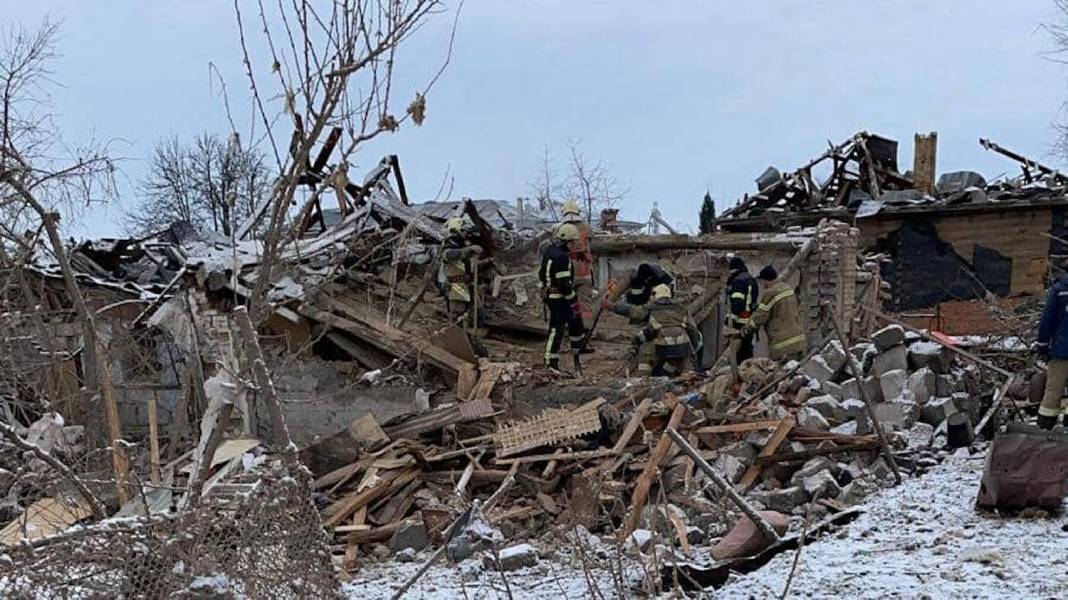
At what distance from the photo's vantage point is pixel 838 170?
20312 millimetres

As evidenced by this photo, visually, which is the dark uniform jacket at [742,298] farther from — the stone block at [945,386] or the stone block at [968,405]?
the stone block at [968,405]

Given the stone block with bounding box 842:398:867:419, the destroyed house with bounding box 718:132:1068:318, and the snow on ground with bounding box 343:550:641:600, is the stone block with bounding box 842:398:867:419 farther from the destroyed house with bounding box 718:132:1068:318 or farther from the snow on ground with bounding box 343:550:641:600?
the destroyed house with bounding box 718:132:1068:318

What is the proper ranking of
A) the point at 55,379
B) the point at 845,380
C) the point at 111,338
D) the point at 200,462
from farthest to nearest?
the point at 111,338, the point at 55,379, the point at 845,380, the point at 200,462

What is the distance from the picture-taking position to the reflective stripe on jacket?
9.43 meters

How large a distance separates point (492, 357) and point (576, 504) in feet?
15.2

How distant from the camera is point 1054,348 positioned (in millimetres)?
7336

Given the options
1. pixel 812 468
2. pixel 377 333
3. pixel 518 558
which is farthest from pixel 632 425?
pixel 377 333

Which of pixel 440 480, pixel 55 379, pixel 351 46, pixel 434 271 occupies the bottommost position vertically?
pixel 440 480

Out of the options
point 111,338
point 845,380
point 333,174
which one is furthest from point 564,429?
point 111,338

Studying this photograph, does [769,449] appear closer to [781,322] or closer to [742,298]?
[781,322]

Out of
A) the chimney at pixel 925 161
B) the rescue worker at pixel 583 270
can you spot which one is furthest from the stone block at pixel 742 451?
the chimney at pixel 925 161

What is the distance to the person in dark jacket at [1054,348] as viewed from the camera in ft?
23.9

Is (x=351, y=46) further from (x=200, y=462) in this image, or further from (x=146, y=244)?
(x=146, y=244)

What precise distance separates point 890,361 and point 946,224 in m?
11.7
